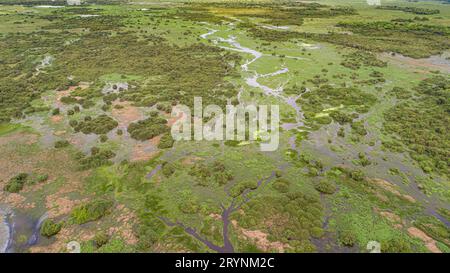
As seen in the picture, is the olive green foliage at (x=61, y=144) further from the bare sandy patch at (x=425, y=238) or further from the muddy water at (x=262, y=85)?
the bare sandy patch at (x=425, y=238)

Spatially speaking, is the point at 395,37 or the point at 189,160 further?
the point at 395,37

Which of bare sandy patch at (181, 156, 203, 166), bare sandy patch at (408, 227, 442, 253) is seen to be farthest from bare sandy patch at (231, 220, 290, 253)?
bare sandy patch at (408, 227, 442, 253)

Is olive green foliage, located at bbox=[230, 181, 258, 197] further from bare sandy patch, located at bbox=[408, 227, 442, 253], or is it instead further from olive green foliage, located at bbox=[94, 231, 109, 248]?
bare sandy patch, located at bbox=[408, 227, 442, 253]

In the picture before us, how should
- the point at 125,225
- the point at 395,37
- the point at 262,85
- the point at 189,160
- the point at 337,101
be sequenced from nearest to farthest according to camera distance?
the point at 125,225
the point at 189,160
the point at 337,101
the point at 262,85
the point at 395,37

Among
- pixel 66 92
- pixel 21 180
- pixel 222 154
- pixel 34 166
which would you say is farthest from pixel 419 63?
pixel 21 180

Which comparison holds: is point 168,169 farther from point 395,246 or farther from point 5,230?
point 395,246

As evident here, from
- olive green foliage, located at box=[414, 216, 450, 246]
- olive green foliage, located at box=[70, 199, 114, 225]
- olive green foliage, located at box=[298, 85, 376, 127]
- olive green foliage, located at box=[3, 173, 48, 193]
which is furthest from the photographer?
olive green foliage, located at box=[298, 85, 376, 127]

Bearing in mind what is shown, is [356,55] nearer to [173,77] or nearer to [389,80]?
[389,80]
